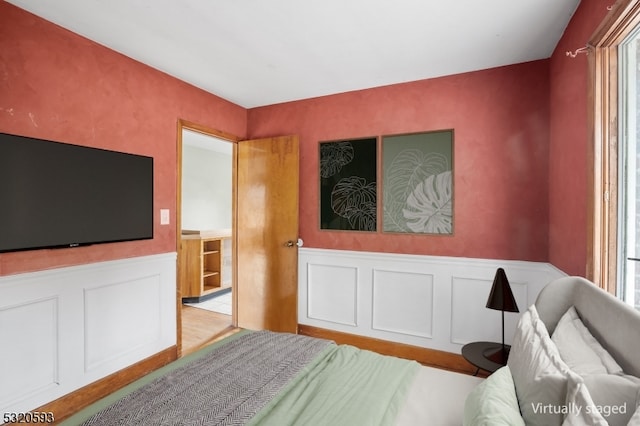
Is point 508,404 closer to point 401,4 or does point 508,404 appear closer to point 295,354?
point 295,354

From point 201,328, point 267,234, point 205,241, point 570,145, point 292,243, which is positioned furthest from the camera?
point 205,241

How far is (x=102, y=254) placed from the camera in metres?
2.31

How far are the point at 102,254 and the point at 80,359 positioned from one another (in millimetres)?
728

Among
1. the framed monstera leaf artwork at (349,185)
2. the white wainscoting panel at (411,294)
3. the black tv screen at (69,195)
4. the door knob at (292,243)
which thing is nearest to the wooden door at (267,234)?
the door knob at (292,243)

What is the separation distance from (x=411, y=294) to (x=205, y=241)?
3349 millimetres

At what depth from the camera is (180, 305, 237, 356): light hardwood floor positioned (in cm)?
324

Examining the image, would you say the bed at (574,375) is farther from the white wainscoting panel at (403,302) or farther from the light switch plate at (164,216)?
the light switch plate at (164,216)

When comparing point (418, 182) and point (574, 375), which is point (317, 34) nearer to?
point (418, 182)

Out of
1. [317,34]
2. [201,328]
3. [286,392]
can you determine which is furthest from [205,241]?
[286,392]

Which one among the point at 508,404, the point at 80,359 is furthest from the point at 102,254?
the point at 508,404

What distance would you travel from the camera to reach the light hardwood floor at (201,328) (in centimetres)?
324

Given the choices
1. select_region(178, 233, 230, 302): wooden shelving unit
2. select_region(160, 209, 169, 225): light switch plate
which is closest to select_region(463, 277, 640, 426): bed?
select_region(160, 209, 169, 225): light switch plate

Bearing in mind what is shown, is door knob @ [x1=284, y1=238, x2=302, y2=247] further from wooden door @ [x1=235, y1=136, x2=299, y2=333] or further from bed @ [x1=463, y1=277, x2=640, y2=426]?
bed @ [x1=463, y1=277, x2=640, y2=426]

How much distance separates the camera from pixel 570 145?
78.2 inches
